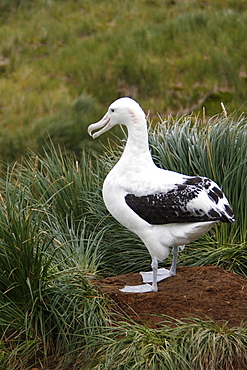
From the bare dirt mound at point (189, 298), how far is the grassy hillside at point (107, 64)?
369 cm

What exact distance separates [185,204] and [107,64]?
6966mm

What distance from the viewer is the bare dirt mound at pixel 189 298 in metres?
3.82

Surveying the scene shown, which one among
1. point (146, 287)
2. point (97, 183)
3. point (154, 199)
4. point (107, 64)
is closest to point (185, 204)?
point (154, 199)

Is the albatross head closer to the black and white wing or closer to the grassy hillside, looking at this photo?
the black and white wing

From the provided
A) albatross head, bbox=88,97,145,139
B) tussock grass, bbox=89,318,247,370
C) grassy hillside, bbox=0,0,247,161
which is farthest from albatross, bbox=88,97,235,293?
grassy hillside, bbox=0,0,247,161

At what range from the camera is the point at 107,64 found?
10375mm

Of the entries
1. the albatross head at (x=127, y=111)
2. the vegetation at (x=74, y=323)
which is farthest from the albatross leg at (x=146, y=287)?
the albatross head at (x=127, y=111)

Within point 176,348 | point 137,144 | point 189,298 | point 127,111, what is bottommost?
point 189,298

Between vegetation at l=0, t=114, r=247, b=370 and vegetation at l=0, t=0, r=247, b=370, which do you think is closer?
vegetation at l=0, t=114, r=247, b=370

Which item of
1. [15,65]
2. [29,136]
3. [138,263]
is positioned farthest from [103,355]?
[15,65]

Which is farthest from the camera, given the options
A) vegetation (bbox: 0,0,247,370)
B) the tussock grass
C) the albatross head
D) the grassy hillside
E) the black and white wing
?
the grassy hillside

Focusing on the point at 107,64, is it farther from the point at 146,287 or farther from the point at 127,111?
the point at 146,287

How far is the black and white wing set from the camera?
376cm

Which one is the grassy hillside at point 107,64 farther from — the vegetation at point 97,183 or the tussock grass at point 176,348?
the tussock grass at point 176,348
